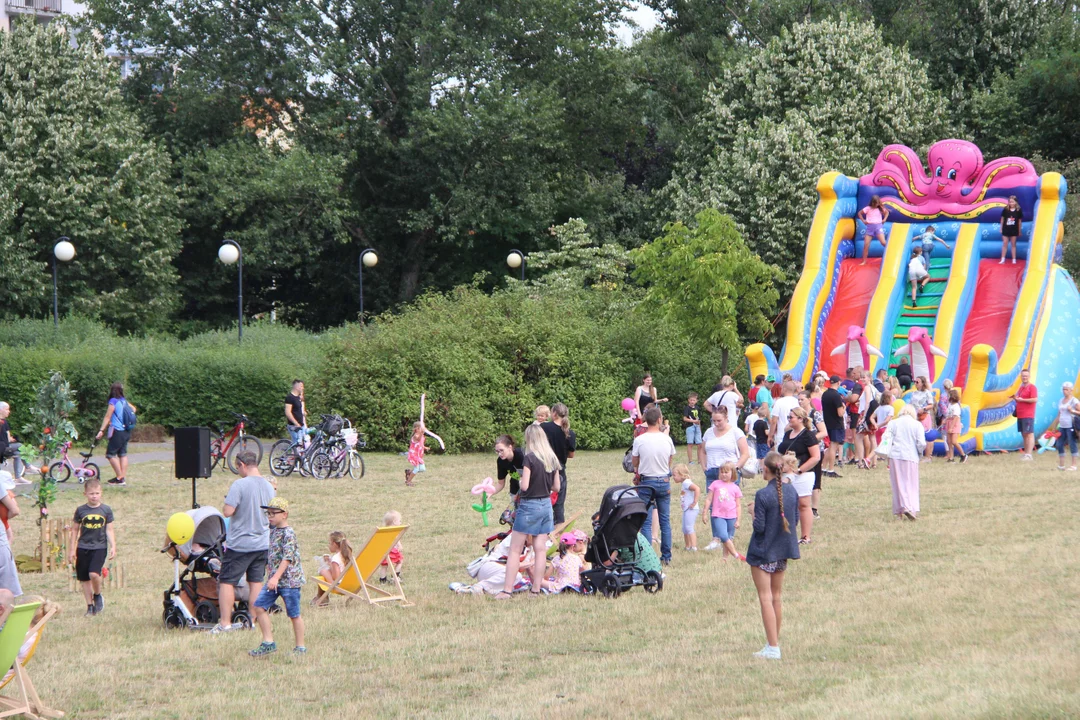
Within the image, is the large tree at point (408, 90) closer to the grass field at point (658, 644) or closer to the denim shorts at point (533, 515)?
the grass field at point (658, 644)

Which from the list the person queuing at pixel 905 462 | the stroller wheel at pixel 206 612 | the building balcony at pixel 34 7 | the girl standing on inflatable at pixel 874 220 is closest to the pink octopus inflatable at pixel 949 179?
the girl standing on inflatable at pixel 874 220

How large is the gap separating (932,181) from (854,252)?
220 cm

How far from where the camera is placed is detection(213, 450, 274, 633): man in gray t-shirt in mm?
9734

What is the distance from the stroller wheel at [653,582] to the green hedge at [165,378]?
51.6ft

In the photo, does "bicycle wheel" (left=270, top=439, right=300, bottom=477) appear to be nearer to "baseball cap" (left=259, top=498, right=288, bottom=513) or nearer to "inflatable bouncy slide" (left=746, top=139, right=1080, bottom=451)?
"inflatable bouncy slide" (left=746, top=139, right=1080, bottom=451)

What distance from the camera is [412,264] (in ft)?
138

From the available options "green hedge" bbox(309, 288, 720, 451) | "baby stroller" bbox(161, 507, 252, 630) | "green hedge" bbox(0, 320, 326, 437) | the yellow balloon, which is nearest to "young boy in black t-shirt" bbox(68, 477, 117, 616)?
"baby stroller" bbox(161, 507, 252, 630)

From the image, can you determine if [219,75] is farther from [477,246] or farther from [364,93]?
[477,246]

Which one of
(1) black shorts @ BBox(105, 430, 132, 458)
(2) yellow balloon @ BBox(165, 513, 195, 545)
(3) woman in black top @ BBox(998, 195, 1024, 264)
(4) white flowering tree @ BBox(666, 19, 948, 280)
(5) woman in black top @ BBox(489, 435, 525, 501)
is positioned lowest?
(2) yellow balloon @ BBox(165, 513, 195, 545)

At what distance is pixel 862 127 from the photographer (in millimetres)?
36781

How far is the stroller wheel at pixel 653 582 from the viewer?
1168 centimetres

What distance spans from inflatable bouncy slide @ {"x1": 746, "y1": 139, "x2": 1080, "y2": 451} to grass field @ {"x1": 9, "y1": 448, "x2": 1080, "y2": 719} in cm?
982

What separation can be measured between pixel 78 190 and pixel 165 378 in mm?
7900

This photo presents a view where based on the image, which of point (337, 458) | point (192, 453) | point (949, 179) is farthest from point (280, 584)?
point (949, 179)
